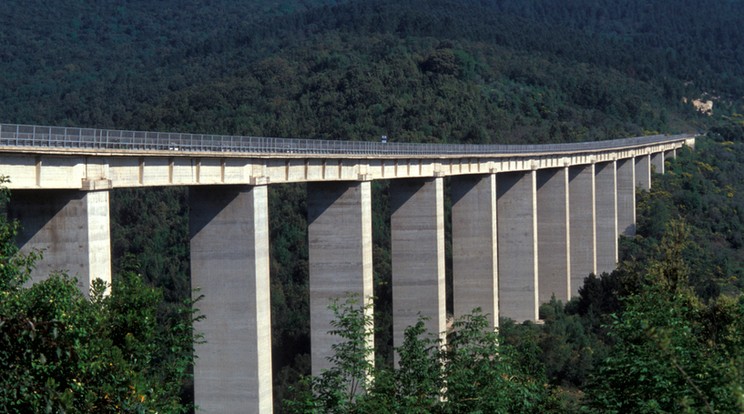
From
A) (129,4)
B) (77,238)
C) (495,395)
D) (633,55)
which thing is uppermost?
(129,4)

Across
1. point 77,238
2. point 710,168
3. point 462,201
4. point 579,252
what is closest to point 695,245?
point 579,252

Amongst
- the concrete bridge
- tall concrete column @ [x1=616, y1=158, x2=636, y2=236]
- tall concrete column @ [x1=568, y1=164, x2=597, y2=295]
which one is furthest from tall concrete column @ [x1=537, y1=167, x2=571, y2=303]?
tall concrete column @ [x1=616, y1=158, x2=636, y2=236]

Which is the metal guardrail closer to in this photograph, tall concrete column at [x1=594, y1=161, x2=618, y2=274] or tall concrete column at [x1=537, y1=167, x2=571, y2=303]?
tall concrete column at [x1=537, y1=167, x2=571, y2=303]

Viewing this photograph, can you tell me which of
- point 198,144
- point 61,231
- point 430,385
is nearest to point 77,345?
point 430,385

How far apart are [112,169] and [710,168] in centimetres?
7666

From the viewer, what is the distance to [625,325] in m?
20.2

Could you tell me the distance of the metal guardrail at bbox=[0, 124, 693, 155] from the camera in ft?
83.7

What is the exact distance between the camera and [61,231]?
25.8 meters

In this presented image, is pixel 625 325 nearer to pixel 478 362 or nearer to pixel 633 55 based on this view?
pixel 478 362

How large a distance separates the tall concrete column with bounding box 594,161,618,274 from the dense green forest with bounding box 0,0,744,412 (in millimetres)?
1632

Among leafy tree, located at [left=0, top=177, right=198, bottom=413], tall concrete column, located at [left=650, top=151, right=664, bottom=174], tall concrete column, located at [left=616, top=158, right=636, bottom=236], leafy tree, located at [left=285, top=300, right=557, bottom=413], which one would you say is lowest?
leafy tree, located at [left=285, top=300, right=557, bottom=413]

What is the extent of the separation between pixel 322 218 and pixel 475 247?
13577 millimetres

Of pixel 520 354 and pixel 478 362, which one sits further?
pixel 520 354

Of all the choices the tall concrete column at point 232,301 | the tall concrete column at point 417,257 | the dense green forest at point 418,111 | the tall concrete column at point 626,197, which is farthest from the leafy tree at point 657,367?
the tall concrete column at point 626,197
